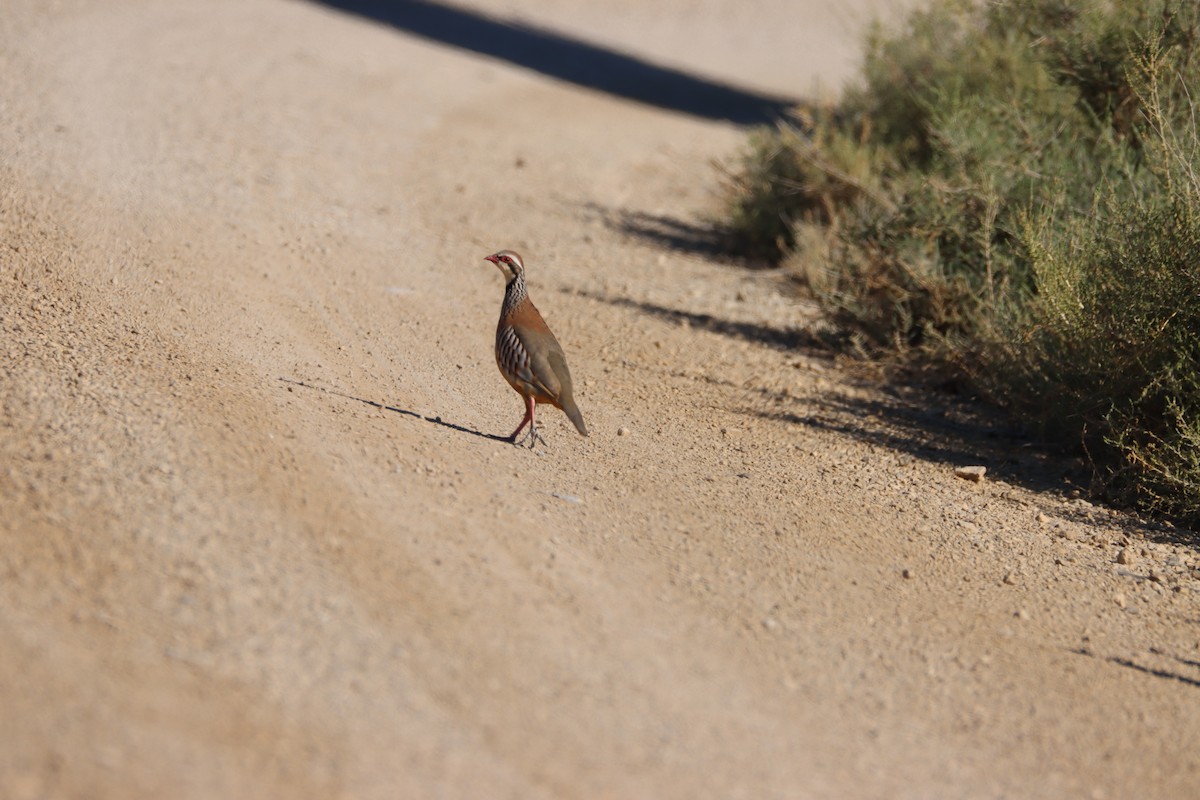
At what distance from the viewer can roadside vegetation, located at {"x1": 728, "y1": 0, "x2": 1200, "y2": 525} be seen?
7.12 meters

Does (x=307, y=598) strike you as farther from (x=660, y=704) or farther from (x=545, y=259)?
(x=545, y=259)

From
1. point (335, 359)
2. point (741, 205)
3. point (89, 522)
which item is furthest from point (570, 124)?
point (89, 522)

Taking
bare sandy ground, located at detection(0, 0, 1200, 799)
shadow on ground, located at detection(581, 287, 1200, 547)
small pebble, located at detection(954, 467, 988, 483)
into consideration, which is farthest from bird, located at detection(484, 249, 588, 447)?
small pebble, located at detection(954, 467, 988, 483)

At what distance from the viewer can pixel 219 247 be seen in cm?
887

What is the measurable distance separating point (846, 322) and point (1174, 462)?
122 inches

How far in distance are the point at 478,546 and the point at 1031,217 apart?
517 cm

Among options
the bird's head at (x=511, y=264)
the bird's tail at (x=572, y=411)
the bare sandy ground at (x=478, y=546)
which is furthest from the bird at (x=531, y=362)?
the bare sandy ground at (x=478, y=546)

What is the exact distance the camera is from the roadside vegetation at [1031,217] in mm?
7121

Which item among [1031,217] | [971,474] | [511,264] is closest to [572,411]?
[511,264]

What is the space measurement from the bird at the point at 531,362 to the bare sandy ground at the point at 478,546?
1.11 feet

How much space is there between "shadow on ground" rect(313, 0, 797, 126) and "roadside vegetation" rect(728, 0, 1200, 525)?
276 inches

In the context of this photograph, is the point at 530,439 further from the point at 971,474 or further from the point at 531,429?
the point at 971,474

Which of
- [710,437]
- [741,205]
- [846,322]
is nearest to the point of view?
[710,437]

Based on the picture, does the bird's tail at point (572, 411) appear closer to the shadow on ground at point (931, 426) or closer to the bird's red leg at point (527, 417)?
the bird's red leg at point (527, 417)
